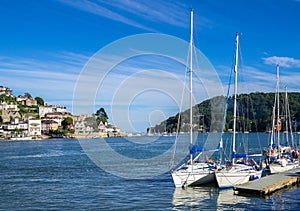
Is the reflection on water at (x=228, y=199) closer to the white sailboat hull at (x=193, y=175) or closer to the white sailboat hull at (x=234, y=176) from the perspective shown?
the white sailboat hull at (x=234, y=176)

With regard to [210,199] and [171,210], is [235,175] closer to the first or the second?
[210,199]

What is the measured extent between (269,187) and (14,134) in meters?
173

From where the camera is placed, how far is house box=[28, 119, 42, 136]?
190250 millimetres

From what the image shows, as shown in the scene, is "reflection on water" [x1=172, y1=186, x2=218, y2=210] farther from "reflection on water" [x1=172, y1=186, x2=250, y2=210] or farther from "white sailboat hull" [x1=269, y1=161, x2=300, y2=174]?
→ "white sailboat hull" [x1=269, y1=161, x2=300, y2=174]

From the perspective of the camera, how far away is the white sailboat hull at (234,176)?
29.9 m

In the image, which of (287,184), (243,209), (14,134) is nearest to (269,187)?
(287,184)

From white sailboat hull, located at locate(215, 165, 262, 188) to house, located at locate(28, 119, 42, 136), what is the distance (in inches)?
6746

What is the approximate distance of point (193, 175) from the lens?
3016 centimetres

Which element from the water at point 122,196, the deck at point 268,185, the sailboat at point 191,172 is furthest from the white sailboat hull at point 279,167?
the sailboat at point 191,172

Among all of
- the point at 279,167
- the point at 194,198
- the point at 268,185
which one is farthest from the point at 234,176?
the point at 279,167

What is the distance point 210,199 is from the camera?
2686cm

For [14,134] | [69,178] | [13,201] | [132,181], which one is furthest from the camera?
[14,134]

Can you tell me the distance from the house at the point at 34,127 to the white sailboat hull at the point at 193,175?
559 feet

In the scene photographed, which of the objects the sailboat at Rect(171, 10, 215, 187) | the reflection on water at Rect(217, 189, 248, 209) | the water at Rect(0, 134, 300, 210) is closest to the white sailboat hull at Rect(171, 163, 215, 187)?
the sailboat at Rect(171, 10, 215, 187)
